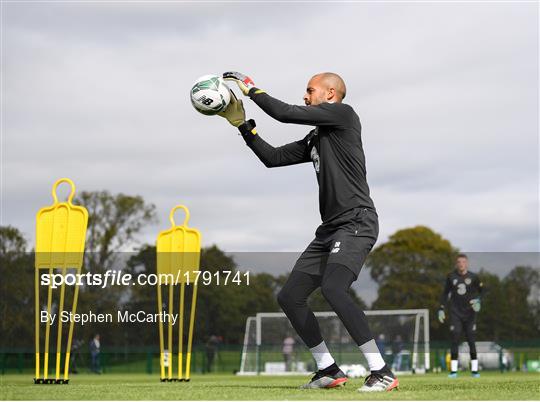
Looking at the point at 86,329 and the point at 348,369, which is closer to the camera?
the point at 348,369

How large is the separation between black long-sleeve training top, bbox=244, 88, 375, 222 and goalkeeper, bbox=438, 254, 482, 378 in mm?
11181

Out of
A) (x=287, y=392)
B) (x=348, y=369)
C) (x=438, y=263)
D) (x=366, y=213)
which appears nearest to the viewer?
(x=287, y=392)

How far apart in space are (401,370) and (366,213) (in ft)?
64.0

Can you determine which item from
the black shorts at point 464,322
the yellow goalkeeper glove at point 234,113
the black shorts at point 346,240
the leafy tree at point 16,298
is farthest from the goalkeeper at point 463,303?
the leafy tree at point 16,298

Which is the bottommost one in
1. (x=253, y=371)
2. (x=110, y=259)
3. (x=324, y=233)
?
(x=253, y=371)

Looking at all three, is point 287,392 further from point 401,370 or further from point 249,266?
point 249,266

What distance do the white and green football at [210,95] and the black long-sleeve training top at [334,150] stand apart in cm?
71

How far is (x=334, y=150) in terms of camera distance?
287 inches

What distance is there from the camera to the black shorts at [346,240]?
7031mm

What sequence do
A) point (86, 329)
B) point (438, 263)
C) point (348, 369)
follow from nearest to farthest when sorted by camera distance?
point (348, 369)
point (86, 329)
point (438, 263)

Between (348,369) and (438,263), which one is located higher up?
(438,263)

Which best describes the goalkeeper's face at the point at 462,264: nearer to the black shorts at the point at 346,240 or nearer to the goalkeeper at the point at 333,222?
the goalkeeper at the point at 333,222

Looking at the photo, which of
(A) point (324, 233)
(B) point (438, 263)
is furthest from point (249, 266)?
(B) point (438, 263)

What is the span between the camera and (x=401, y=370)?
84.9 ft
